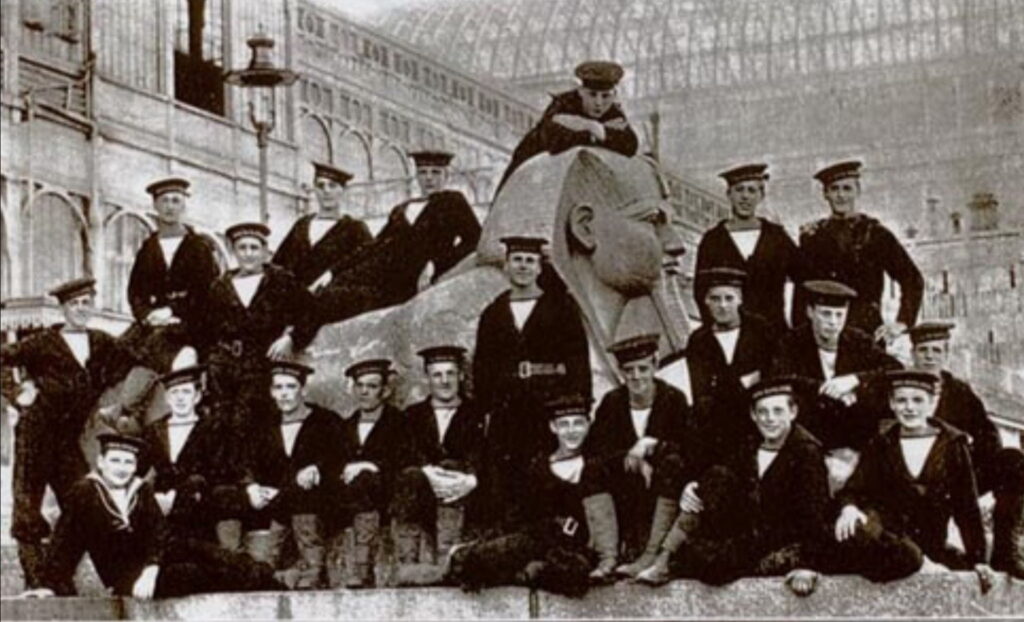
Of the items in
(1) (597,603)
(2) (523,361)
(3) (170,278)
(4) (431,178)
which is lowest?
(1) (597,603)

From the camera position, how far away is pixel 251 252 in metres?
8.23

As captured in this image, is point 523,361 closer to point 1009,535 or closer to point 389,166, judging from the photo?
point 1009,535

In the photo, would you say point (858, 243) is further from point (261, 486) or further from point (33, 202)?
point (33, 202)

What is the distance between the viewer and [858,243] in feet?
24.7

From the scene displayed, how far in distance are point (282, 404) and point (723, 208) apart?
22.0m

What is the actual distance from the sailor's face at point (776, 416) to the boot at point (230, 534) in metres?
2.46

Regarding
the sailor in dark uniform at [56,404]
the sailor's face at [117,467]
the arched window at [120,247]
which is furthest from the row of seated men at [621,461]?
the arched window at [120,247]

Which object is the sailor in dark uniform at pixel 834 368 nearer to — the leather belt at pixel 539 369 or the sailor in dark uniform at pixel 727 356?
the sailor in dark uniform at pixel 727 356

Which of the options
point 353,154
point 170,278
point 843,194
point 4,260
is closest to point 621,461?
point 843,194

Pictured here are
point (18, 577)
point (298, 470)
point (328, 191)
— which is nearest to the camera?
point (298, 470)

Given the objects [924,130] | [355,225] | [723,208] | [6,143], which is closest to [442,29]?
[723,208]

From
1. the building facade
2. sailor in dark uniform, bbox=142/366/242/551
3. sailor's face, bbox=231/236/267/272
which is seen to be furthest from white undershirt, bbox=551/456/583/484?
the building facade

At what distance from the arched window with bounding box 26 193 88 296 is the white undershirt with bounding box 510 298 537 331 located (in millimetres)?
17156

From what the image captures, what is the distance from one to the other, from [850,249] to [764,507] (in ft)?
5.24
